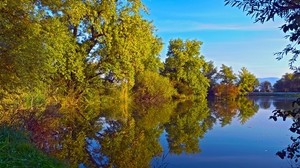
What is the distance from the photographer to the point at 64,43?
73.7 feet

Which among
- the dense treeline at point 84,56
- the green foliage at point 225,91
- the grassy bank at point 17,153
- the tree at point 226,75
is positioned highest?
the tree at point 226,75

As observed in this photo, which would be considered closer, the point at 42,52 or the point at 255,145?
the point at 42,52

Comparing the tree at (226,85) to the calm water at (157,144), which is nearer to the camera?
the calm water at (157,144)

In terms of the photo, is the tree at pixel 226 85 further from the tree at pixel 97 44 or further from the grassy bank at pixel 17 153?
the grassy bank at pixel 17 153

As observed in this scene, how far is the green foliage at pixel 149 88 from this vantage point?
1444 inches

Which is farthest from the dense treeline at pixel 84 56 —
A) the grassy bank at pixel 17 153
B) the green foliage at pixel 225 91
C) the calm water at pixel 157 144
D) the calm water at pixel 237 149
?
the green foliage at pixel 225 91

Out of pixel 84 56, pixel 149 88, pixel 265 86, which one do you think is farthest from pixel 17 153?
pixel 265 86

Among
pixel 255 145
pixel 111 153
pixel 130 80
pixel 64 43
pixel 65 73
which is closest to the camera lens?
pixel 111 153

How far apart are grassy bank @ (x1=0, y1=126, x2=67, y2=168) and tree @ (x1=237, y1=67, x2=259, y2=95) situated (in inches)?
2447

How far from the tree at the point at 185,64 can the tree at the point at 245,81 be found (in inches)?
660

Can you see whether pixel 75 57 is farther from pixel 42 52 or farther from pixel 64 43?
pixel 42 52

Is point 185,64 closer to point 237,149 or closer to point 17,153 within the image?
point 237,149

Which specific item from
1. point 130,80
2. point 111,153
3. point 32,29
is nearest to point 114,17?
point 130,80

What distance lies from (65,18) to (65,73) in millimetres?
3613
